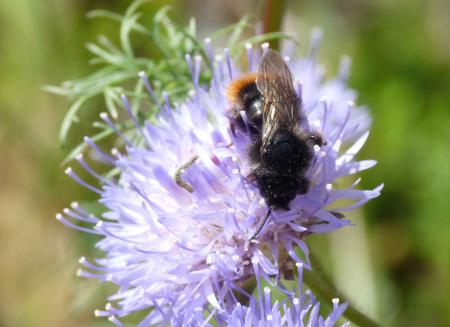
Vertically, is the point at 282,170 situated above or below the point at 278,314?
above

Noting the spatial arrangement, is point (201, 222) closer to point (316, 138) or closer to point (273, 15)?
point (316, 138)

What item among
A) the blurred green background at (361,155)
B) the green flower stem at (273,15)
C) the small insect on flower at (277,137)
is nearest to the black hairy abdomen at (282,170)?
the small insect on flower at (277,137)

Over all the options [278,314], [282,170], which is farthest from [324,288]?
[282,170]

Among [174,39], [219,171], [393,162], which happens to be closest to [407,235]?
[393,162]

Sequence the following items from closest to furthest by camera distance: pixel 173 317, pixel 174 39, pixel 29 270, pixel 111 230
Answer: pixel 173 317 → pixel 111 230 → pixel 174 39 → pixel 29 270

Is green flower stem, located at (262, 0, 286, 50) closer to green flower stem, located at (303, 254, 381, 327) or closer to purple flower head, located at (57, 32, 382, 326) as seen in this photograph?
purple flower head, located at (57, 32, 382, 326)

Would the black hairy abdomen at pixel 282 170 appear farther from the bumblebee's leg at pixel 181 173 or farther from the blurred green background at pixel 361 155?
the blurred green background at pixel 361 155

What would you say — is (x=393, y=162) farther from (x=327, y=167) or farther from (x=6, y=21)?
(x=6, y=21)
